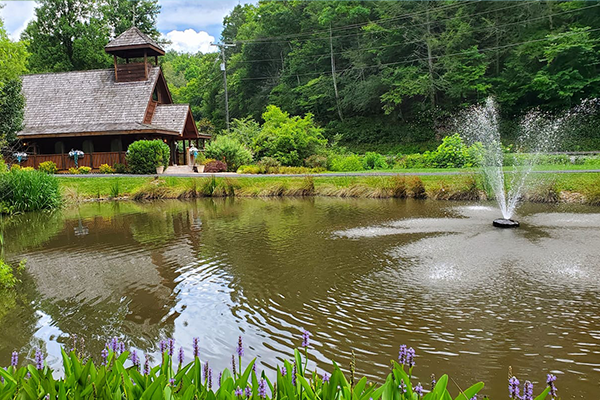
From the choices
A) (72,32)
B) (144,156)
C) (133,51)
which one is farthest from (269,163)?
(72,32)

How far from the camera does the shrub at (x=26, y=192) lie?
1673cm

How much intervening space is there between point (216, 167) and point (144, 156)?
4122 mm

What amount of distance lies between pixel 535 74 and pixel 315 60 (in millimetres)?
20985

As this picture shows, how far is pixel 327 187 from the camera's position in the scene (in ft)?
67.6

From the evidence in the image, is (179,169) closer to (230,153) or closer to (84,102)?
(230,153)

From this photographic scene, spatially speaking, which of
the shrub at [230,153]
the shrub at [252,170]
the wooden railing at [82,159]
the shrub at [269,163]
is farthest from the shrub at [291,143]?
the wooden railing at [82,159]

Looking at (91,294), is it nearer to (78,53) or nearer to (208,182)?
(208,182)

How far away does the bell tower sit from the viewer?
31.8m

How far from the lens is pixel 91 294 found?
23.2 ft

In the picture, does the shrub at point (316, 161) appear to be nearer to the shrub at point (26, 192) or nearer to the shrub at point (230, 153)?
the shrub at point (230, 153)

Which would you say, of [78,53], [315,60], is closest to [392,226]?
[315,60]

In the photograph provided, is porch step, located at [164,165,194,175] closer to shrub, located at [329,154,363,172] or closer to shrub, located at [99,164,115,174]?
shrub, located at [99,164,115,174]

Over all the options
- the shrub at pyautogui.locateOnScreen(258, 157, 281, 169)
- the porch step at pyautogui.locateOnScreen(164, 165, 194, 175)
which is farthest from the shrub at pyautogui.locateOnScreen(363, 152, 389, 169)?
the porch step at pyautogui.locateOnScreen(164, 165, 194, 175)

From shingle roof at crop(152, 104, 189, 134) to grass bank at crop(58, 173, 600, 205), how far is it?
8.66 m
